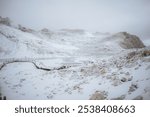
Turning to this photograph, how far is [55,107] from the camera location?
19.9 feet

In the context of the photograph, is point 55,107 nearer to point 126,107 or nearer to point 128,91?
point 126,107

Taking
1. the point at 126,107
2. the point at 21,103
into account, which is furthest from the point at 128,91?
the point at 21,103

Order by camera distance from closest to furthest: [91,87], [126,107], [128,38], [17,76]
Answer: [126,107]
[91,87]
[17,76]
[128,38]

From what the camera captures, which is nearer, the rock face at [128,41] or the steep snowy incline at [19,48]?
the steep snowy incline at [19,48]

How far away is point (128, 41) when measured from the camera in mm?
48906

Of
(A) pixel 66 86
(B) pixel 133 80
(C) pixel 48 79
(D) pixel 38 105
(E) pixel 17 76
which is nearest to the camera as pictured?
(D) pixel 38 105

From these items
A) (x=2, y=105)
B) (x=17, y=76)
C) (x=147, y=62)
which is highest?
(x=147, y=62)

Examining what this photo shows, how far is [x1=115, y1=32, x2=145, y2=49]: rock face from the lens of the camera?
4656 cm

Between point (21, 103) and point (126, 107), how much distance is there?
3.82 metres

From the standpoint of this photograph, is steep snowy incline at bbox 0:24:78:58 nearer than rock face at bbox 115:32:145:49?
Yes

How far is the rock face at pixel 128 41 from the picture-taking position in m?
46.6

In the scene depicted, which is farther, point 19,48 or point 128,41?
point 128,41

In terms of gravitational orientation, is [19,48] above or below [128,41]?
above

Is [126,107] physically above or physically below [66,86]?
above
